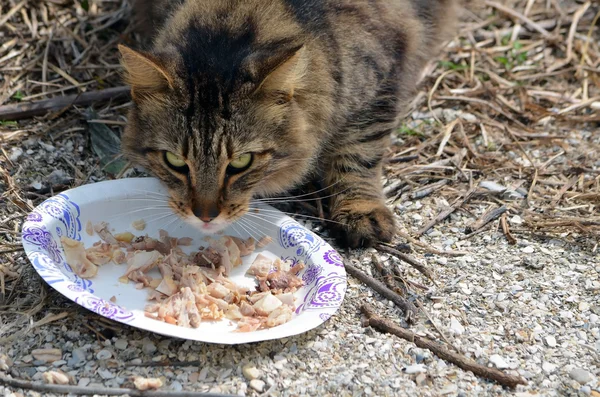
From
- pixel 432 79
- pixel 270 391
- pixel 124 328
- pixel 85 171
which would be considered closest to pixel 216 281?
pixel 124 328

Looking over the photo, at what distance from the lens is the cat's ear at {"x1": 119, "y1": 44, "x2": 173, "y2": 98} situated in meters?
2.34

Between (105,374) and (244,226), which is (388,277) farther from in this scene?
(105,374)

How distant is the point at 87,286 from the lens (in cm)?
244

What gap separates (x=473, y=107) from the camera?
13.0ft

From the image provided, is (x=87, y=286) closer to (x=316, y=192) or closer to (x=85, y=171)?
(x=85, y=171)

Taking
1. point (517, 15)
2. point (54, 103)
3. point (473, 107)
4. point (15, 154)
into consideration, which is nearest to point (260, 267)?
point (15, 154)

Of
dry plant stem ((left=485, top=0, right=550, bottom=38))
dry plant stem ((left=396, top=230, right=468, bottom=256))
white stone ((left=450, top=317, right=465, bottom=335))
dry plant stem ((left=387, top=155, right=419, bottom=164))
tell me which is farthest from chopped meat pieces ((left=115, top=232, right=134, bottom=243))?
dry plant stem ((left=485, top=0, right=550, bottom=38))

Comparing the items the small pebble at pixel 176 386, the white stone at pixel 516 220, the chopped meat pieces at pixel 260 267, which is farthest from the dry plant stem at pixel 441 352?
the white stone at pixel 516 220

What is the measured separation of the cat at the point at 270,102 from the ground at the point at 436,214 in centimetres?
25

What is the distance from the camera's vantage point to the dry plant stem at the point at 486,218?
10.1 feet

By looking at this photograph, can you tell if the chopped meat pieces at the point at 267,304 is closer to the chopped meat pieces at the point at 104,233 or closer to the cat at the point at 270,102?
the cat at the point at 270,102

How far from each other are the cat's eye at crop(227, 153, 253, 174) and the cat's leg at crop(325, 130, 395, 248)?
2.00 feet

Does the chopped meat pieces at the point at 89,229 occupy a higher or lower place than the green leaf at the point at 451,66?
higher

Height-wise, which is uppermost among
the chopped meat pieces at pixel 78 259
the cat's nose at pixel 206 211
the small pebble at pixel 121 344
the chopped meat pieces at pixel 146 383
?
the cat's nose at pixel 206 211
